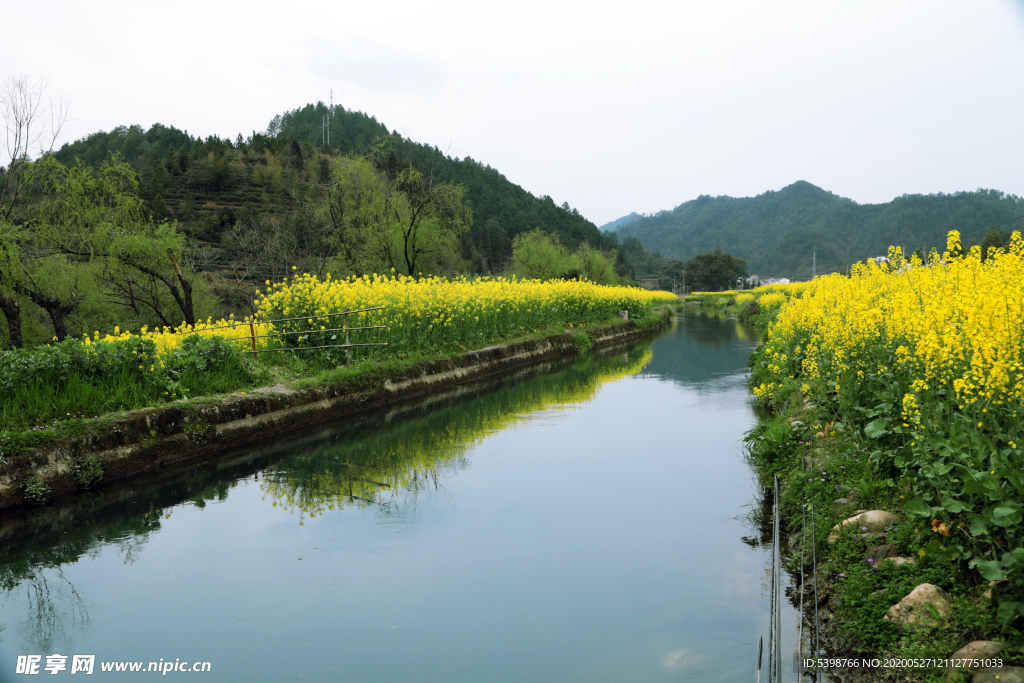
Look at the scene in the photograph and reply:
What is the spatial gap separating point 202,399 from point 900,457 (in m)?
9.17

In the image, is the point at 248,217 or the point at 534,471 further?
the point at 248,217

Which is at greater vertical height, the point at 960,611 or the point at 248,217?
the point at 248,217

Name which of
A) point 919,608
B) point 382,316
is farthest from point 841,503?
point 382,316

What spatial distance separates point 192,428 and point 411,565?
5170 millimetres

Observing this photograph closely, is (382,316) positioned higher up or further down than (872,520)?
higher up

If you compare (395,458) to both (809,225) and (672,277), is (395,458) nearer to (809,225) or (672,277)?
(672,277)

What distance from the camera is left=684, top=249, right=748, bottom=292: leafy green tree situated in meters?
121

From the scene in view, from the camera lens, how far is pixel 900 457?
4.77 meters

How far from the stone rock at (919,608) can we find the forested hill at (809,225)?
46650mm

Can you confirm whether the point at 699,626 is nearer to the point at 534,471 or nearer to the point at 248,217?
the point at 534,471

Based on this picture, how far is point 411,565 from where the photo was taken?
18.1 feet

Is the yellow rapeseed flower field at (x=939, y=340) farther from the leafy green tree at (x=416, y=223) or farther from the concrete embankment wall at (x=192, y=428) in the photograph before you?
the leafy green tree at (x=416, y=223)

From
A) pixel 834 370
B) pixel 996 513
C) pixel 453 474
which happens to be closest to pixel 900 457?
pixel 996 513

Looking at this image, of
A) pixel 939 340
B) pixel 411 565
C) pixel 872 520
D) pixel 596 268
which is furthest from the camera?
pixel 596 268
